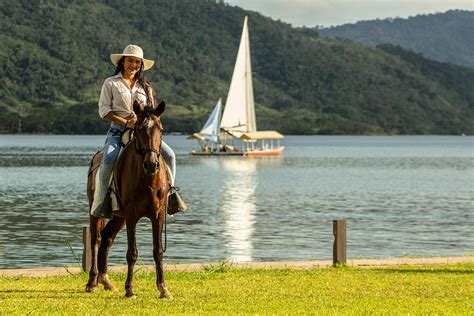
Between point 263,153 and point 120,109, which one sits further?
point 263,153

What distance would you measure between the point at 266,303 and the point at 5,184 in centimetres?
7397

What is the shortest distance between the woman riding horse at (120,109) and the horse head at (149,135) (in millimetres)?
499

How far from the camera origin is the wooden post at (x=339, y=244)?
21.6 meters

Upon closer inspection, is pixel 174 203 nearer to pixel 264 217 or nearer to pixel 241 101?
pixel 264 217

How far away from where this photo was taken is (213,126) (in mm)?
153500

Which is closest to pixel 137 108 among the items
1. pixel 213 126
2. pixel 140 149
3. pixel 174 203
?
pixel 140 149

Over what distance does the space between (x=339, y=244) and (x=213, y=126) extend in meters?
132

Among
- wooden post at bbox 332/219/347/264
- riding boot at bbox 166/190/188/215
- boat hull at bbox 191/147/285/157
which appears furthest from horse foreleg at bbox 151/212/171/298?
boat hull at bbox 191/147/285/157

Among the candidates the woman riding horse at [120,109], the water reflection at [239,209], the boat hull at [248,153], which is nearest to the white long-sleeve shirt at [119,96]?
the woman riding horse at [120,109]

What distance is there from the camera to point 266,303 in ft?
49.9

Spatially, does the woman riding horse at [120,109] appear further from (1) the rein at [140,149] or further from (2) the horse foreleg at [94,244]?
(2) the horse foreleg at [94,244]

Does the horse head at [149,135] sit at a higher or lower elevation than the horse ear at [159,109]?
lower

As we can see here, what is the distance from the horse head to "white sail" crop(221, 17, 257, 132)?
11911cm

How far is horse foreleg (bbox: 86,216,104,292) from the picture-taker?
16.7 m
